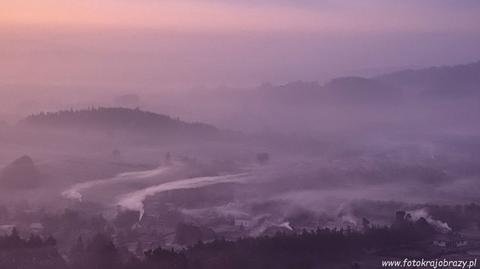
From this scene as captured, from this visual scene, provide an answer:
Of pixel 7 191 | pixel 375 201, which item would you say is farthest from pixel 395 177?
pixel 7 191

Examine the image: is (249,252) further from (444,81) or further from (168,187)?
(444,81)

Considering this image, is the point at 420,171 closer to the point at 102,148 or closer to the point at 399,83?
the point at 102,148

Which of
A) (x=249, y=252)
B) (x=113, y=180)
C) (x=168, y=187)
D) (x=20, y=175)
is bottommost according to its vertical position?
(x=249, y=252)

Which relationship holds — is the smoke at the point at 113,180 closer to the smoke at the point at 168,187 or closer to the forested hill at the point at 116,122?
the smoke at the point at 168,187

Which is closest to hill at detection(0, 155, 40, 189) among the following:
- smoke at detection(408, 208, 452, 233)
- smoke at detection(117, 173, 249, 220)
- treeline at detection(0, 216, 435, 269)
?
smoke at detection(117, 173, 249, 220)

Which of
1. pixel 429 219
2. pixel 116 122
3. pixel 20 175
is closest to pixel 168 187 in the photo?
pixel 20 175

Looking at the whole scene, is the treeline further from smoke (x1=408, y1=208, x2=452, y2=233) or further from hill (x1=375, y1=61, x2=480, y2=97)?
hill (x1=375, y1=61, x2=480, y2=97)
